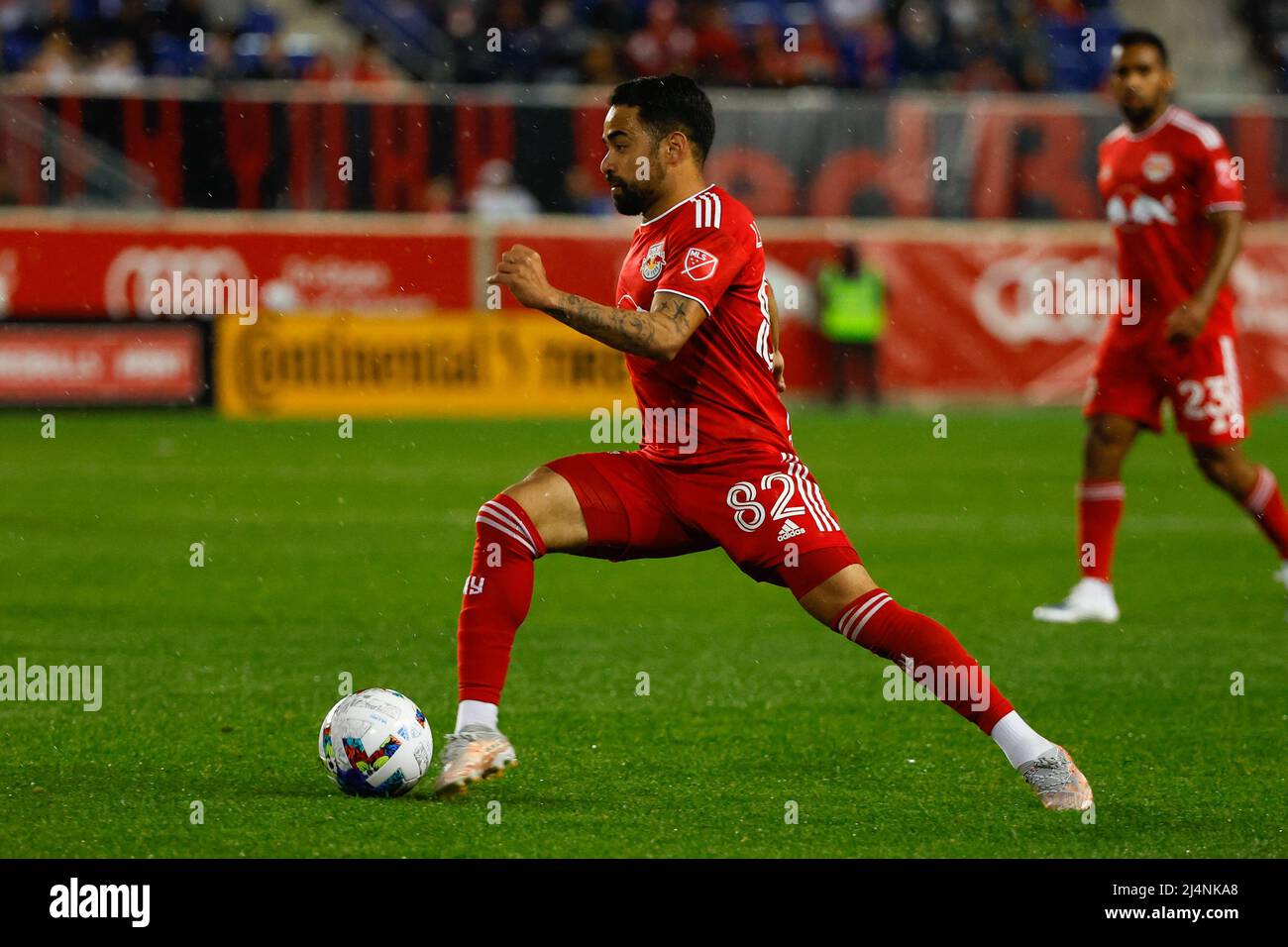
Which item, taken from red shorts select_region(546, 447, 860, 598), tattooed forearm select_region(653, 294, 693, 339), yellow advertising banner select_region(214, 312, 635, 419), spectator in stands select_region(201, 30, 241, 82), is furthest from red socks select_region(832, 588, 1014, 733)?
spectator in stands select_region(201, 30, 241, 82)

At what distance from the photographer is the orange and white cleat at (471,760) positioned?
5234 mm

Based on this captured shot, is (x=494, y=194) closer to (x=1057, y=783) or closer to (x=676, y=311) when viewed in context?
(x=676, y=311)

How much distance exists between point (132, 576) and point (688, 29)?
50.9ft

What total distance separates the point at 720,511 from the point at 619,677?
2.22m

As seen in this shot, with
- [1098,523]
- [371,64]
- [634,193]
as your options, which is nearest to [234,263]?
[371,64]

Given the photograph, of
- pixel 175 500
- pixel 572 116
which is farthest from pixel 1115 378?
pixel 572 116

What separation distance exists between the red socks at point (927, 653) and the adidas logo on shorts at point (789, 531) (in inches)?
9.5

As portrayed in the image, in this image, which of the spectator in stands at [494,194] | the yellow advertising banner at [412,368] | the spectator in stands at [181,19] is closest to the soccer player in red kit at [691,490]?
the yellow advertising banner at [412,368]

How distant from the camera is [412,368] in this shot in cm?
1922

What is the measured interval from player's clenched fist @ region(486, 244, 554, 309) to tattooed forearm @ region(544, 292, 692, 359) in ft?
0.14

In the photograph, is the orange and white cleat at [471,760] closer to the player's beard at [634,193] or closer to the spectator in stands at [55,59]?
the player's beard at [634,193]

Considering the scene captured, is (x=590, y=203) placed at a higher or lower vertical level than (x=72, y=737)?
higher
